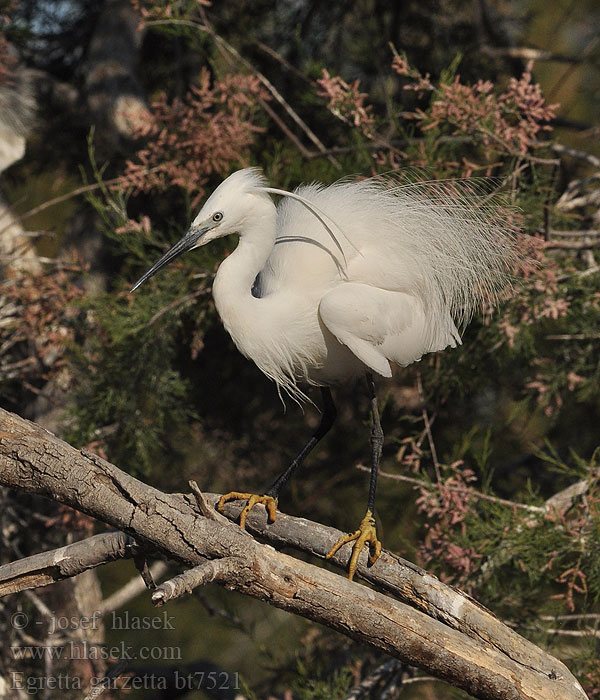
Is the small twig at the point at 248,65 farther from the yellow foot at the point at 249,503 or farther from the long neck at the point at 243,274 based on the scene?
the yellow foot at the point at 249,503

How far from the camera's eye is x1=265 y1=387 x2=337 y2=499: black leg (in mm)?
2336

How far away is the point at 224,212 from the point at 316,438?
0.79m

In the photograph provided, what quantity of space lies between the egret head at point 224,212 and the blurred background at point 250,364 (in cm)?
48

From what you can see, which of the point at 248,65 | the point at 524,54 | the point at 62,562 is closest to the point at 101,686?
the point at 62,562

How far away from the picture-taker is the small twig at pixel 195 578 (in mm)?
1190

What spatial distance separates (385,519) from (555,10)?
4087 millimetres

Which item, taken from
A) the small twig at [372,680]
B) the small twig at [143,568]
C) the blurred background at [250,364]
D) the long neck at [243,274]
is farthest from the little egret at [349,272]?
the small twig at [372,680]

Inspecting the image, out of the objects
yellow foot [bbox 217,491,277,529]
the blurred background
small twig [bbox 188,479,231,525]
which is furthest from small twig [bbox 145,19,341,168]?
small twig [bbox 188,479,231,525]

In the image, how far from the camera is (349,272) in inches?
88.5

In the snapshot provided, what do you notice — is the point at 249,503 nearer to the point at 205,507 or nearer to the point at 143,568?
the point at 143,568

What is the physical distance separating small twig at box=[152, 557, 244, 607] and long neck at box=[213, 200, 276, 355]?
2.74 feet

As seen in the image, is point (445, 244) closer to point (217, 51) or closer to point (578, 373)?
point (578, 373)

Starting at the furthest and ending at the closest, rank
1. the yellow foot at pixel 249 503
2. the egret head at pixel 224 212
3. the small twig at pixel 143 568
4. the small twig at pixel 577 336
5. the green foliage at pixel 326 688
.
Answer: the small twig at pixel 577 336 → the green foliage at pixel 326 688 → the egret head at pixel 224 212 → the yellow foot at pixel 249 503 → the small twig at pixel 143 568

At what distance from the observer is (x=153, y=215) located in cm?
319
